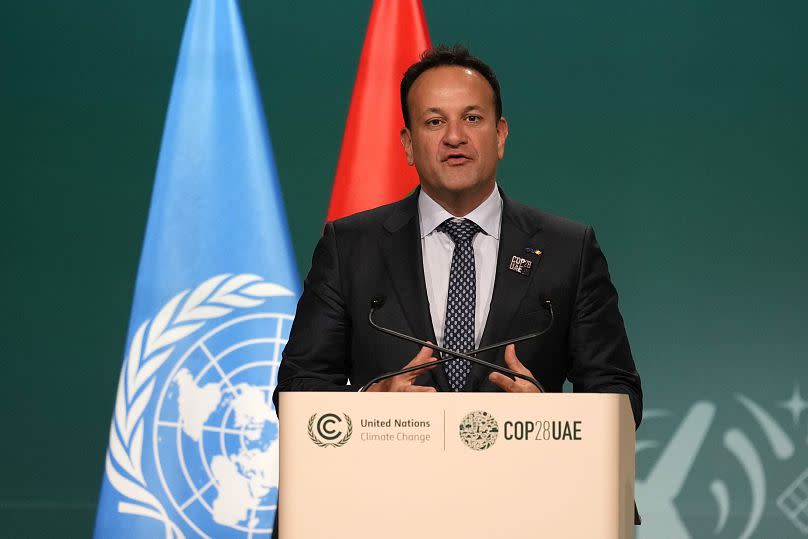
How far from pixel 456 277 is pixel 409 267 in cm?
10

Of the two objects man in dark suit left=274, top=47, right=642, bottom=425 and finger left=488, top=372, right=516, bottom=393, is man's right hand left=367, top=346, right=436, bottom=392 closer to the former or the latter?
finger left=488, top=372, right=516, bottom=393

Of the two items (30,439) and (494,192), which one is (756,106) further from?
(30,439)

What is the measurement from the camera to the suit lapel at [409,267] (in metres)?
2.12

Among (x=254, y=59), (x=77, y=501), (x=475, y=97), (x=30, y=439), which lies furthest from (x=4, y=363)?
(x=475, y=97)

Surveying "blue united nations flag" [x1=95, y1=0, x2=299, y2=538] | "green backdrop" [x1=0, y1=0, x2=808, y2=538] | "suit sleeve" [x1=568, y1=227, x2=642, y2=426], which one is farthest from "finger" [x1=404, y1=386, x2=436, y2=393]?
"green backdrop" [x1=0, y1=0, x2=808, y2=538]

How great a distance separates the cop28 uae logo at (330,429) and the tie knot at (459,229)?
827mm

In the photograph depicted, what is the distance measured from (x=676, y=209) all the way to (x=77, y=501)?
2356 mm

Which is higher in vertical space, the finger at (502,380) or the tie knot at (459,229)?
the tie knot at (459,229)

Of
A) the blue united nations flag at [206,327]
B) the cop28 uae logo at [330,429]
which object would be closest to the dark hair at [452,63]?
the cop28 uae logo at [330,429]

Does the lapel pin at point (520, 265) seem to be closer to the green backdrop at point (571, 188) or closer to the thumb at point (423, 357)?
the thumb at point (423, 357)

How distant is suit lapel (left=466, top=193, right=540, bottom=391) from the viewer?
2.11 meters

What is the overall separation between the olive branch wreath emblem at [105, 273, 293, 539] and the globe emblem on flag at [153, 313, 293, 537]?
74 mm

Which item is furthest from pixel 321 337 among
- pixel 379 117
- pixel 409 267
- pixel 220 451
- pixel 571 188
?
pixel 571 188

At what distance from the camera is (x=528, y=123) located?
3.86 metres
